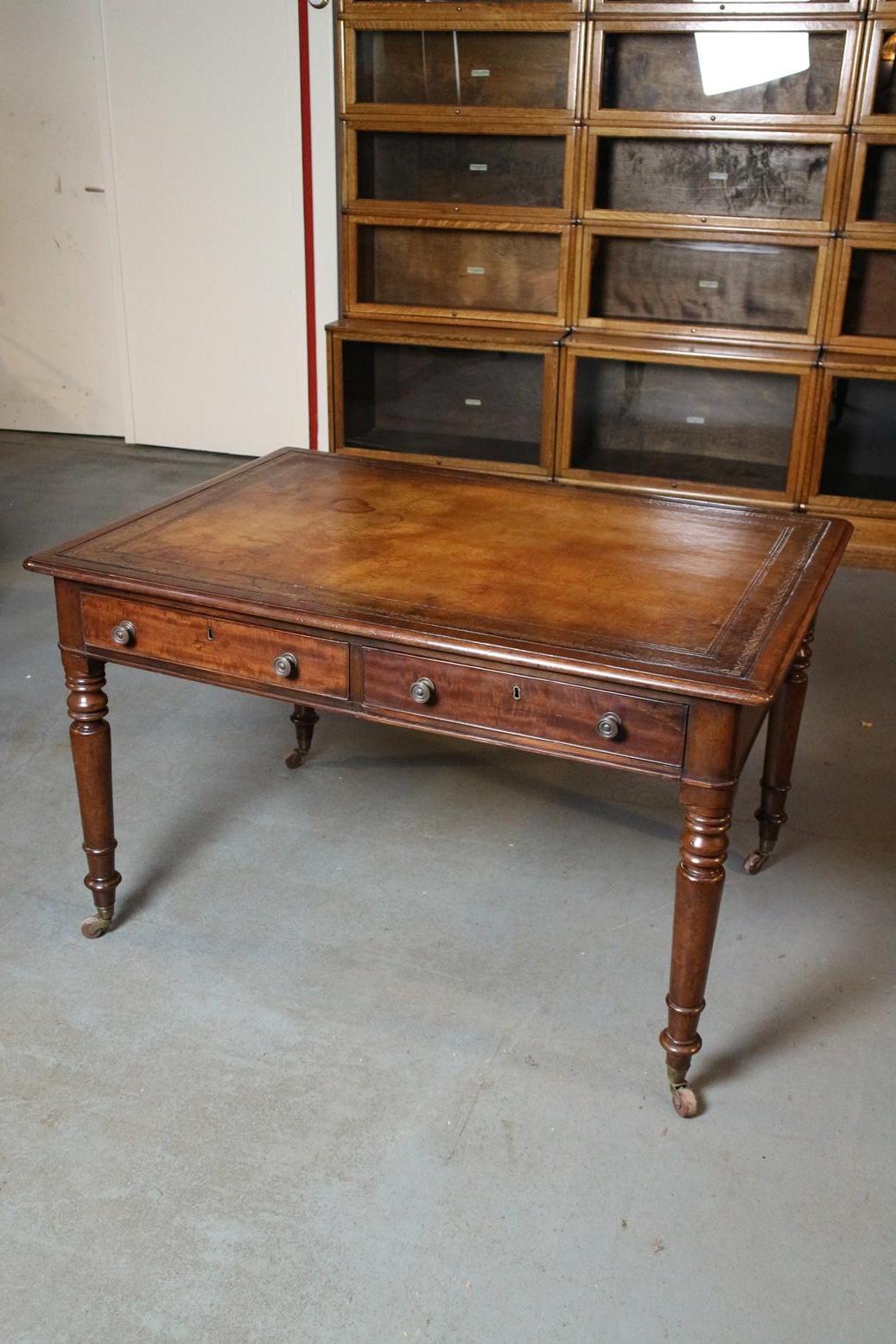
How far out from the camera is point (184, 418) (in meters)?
5.71

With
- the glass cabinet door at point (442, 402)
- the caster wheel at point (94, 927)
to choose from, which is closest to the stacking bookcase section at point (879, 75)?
the glass cabinet door at point (442, 402)

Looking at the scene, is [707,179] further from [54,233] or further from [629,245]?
[54,233]

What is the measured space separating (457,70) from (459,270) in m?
0.68

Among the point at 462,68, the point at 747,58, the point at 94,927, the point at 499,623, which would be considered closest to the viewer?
the point at 499,623

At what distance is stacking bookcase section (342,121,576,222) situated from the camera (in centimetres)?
453

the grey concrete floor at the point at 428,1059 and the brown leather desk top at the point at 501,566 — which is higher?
the brown leather desk top at the point at 501,566

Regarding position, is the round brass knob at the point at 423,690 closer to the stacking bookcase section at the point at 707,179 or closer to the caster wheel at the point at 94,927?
the caster wheel at the point at 94,927

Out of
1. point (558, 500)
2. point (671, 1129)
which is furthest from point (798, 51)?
point (671, 1129)

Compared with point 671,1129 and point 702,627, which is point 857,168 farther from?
point 671,1129

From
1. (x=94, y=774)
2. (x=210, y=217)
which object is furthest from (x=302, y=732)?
(x=210, y=217)

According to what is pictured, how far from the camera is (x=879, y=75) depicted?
13.2ft

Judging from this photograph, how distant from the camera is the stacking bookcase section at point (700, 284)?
4348 millimetres

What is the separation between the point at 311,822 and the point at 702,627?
115 centimetres

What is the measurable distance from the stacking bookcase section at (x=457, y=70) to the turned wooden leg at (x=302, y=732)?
2513 millimetres
